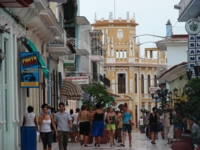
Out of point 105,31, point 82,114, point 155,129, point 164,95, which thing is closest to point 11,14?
point 82,114

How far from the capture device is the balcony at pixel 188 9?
1491 inches

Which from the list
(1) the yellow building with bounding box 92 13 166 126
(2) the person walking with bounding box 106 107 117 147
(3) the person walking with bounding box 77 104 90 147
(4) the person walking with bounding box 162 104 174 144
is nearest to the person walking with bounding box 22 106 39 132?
(3) the person walking with bounding box 77 104 90 147

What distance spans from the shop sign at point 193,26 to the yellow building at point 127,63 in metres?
73.4

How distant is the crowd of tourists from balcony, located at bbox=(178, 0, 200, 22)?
6723 millimetres

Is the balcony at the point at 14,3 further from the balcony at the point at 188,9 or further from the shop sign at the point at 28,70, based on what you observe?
the balcony at the point at 188,9

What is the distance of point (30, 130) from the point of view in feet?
74.8

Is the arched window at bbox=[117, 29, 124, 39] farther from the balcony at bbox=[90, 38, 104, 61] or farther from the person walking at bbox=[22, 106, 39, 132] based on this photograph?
the person walking at bbox=[22, 106, 39, 132]

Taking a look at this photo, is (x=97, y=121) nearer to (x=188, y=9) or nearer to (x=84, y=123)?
(x=84, y=123)

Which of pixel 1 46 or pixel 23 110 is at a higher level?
pixel 1 46

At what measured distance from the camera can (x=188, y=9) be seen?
39312 millimetres

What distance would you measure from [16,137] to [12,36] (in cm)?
319

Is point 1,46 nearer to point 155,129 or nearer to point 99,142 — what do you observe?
point 99,142

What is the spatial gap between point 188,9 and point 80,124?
1101 cm

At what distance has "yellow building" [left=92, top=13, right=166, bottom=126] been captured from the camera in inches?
4395
